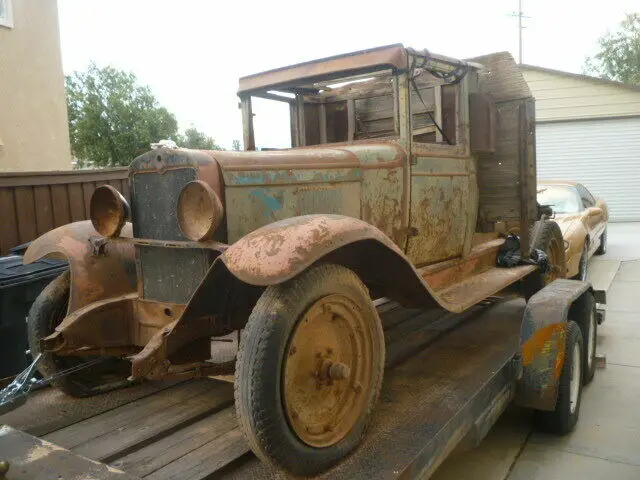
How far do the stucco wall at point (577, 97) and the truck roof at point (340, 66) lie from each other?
11.9 meters

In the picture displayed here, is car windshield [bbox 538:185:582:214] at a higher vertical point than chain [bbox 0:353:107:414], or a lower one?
higher

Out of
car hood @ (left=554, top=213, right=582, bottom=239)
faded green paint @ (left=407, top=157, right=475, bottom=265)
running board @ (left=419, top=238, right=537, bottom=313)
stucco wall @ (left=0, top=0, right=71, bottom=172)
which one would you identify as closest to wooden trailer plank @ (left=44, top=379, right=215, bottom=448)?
running board @ (left=419, top=238, right=537, bottom=313)

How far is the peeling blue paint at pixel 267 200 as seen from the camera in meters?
2.62

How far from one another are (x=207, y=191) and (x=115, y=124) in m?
22.7

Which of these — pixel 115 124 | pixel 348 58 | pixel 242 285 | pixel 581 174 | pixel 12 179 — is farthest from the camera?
pixel 115 124

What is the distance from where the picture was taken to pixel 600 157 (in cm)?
1445

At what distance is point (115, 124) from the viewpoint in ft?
75.8

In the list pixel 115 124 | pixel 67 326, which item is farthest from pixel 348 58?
pixel 115 124

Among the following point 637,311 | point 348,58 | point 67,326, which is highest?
point 348,58

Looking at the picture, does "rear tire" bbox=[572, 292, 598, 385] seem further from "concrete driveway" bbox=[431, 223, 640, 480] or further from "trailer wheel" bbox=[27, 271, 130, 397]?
"trailer wheel" bbox=[27, 271, 130, 397]

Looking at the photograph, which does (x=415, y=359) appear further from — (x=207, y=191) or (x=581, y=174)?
(x=581, y=174)

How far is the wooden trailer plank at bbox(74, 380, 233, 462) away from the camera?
2199 millimetres

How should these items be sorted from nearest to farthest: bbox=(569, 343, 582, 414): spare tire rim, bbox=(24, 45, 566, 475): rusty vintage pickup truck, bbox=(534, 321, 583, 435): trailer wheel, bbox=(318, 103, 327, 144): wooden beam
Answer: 1. bbox=(24, 45, 566, 475): rusty vintage pickup truck
2. bbox=(534, 321, 583, 435): trailer wheel
3. bbox=(569, 343, 582, 414): spare tire rim
4. bbox=(318, 103, 327, 144): wooden beam

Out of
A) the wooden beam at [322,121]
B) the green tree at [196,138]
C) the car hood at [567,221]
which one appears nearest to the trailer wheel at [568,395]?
the wooden beam at [322,121]
